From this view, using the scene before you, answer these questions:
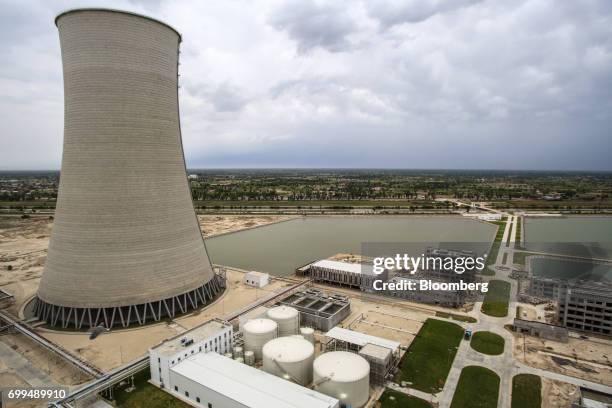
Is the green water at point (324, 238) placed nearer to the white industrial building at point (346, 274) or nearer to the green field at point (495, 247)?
the green field at point (495, 247)

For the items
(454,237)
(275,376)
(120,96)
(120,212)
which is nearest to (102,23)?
(120,96)

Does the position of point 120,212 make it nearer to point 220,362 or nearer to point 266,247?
point 220,362

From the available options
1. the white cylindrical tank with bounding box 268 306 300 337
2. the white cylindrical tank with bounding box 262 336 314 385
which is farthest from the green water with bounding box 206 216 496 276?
the white cylindrical tank with bounding box 262 336 314 385

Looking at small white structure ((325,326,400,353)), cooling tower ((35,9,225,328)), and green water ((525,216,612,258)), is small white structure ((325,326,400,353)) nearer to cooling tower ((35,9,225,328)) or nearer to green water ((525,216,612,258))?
cooling tower ((35,9,225,328))

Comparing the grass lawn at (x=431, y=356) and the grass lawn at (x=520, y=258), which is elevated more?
the grass lawn at (x=520, y=258)

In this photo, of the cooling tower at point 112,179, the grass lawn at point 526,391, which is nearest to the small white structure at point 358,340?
the grass lawn at point 526,391

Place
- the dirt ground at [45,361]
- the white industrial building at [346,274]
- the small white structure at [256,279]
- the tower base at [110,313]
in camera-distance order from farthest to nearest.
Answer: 1. the white industrial building at [346,274]
2. the small white structure at [256,279]
3. the tower base at [110,313]
4. the dirt ground at [45,361]
